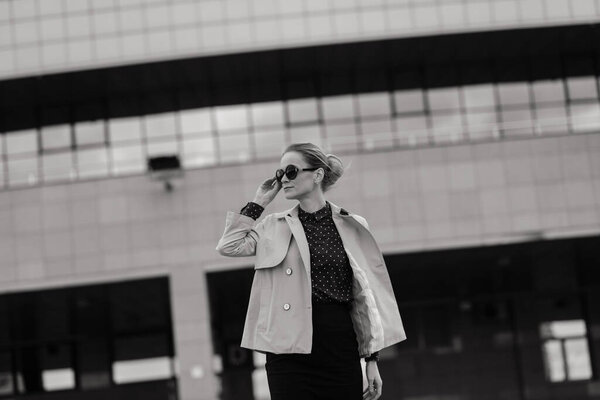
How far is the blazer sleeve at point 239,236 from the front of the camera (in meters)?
4.47

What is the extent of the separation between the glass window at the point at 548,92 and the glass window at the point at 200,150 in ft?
26.3

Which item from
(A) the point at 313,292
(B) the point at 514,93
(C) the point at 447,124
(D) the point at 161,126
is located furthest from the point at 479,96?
(A) the point at 313,292

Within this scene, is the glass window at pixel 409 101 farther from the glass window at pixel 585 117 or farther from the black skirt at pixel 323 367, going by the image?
the black skirt at pixel 323 367

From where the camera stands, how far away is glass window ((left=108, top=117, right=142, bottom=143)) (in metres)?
23.9

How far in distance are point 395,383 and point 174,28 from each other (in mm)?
10378

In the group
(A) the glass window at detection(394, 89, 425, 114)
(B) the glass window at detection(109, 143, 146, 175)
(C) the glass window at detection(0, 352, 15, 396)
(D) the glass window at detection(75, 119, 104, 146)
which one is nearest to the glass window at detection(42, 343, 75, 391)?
(C) the glass window at detection(0, 352, 15, 396)

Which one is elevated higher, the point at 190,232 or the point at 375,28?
the point at 375,28

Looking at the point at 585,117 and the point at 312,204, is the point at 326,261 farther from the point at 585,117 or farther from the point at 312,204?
the point at 585,117

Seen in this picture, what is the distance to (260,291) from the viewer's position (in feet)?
14.3

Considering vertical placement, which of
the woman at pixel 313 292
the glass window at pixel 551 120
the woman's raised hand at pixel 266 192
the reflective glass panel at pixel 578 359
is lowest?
the reflective glass panel at pixel 578 359

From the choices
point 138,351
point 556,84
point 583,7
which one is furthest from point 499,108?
point 138,351

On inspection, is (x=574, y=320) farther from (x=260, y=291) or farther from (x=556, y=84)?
(x=260, y=291)

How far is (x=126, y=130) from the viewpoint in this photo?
2398 centimetres

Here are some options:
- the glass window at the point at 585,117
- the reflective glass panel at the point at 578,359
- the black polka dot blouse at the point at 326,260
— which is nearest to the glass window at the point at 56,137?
the glass window at the point at 585,117
